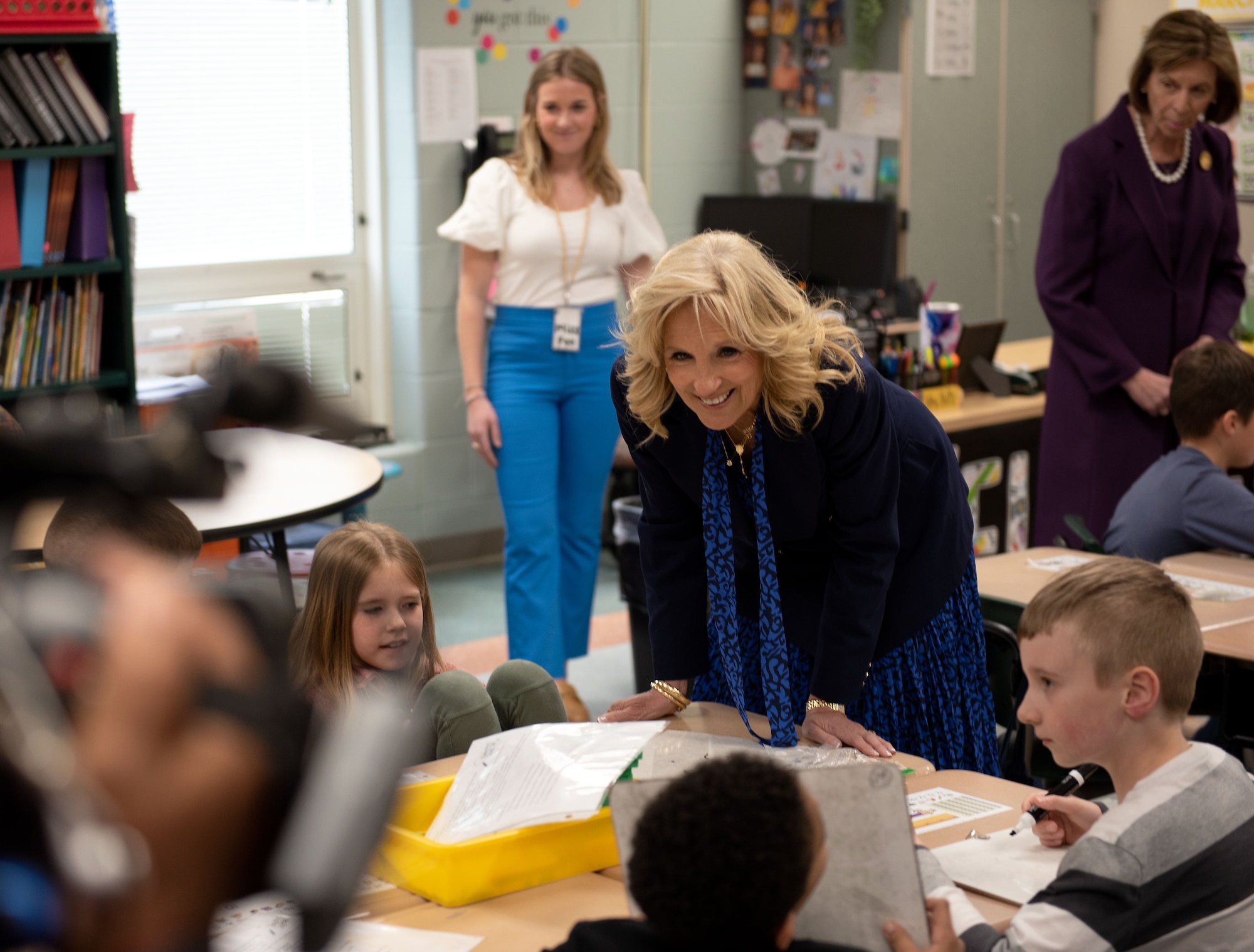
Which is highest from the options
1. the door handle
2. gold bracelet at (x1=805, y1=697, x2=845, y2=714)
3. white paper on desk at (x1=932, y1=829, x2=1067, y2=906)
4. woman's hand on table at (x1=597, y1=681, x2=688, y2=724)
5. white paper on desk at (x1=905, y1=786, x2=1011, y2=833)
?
the door handle

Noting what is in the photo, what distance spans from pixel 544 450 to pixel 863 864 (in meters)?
2.58

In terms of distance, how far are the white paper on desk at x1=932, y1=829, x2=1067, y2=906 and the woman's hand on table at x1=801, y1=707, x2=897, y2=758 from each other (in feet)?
0.76

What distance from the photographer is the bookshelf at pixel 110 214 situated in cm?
375

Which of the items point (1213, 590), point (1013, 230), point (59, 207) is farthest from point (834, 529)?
point (1013, 230)

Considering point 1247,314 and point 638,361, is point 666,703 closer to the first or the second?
point 638,361

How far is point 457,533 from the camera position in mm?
5500

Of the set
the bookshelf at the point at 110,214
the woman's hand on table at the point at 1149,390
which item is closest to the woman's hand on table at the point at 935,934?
the woman's hand on table at the point at 1149,390

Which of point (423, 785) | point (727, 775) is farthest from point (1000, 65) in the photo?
point (727, 775)

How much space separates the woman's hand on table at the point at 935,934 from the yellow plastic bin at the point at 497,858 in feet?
1.28

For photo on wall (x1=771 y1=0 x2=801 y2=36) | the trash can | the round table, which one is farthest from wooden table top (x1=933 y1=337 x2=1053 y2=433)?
photo on wall (x1=771 y1=0 x2=801 y2=36)

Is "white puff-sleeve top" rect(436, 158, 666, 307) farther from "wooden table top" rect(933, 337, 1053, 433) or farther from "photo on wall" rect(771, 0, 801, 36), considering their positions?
"photo on wall" rect(771, 0, 801, 36)

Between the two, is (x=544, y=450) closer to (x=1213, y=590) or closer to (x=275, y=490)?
(x=275, y=490)

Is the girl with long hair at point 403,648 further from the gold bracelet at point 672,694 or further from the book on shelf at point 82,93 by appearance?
the book on shelf at point 82,93

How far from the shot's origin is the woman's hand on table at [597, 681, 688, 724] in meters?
1.95
